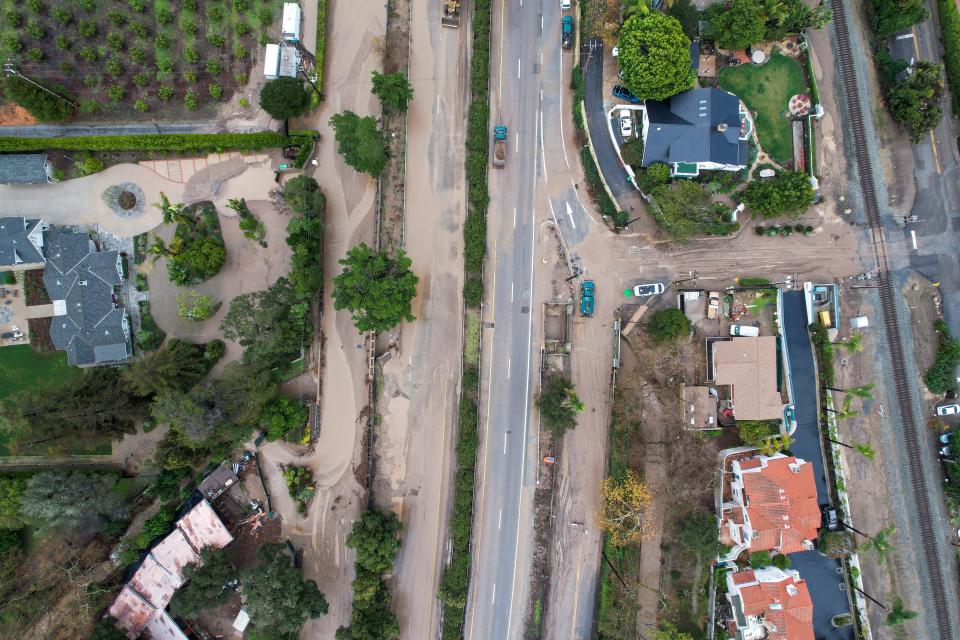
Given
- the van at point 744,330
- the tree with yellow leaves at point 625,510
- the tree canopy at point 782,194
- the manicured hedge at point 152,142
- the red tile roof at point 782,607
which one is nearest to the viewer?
the red tile roof at point 782,607

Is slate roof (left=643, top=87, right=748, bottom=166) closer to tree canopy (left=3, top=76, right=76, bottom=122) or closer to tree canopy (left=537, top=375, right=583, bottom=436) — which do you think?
tree canopy (left=537, top=375, right=583, bottom=436)

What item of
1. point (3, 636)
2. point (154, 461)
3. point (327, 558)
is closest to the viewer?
point (3, 636)

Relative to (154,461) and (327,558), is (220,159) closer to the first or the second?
(154,461)

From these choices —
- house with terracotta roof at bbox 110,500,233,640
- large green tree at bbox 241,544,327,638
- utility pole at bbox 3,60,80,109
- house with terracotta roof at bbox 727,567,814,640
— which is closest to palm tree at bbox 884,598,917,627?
house with terracotta roof at bbox 727,567,814,640

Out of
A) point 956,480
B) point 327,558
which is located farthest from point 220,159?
point 956,480

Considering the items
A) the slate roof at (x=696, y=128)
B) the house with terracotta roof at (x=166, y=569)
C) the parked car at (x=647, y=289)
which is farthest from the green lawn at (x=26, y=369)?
the slate roof at (x=696, y=128)

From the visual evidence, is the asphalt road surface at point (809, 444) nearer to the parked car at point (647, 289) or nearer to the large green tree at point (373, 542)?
the parked car at point (647, 289)
